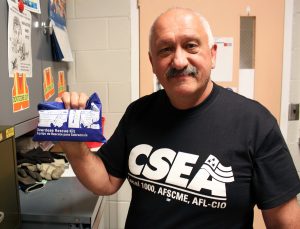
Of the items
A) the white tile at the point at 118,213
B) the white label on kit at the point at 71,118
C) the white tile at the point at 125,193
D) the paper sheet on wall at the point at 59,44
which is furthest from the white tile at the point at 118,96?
the white label on kit at the point at 71,118

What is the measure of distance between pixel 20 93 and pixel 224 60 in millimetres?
1201

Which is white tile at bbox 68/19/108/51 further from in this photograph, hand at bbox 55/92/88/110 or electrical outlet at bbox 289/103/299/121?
electrical outlet at bbox 289/103/299/121

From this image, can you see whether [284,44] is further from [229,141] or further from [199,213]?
[199,213]

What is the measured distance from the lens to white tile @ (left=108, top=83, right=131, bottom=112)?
1.89 metres

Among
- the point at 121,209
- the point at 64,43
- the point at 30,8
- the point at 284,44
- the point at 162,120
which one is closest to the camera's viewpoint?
the point at 162,120

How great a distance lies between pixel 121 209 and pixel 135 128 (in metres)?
1.14

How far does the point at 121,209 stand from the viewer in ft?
6.51

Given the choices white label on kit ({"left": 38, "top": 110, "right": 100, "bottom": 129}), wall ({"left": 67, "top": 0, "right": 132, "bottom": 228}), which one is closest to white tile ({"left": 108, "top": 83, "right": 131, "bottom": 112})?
wall ({"left": 67, "top": 0, "right": 132, "bottom": 228})

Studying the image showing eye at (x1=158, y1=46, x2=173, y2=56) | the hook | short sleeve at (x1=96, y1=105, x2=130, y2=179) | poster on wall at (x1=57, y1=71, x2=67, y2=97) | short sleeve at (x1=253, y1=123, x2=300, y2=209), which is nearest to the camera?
short sleeve at (x1=253, y1=123, x2=300, y2=209)

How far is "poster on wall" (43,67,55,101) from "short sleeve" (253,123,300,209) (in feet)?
3.37

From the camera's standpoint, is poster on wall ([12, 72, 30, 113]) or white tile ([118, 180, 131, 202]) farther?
white tile ([118, 180, 131, 202])

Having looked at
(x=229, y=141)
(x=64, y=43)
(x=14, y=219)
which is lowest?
A: (x=14, y=219)

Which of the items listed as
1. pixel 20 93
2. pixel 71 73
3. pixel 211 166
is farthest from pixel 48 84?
pixel 211 166

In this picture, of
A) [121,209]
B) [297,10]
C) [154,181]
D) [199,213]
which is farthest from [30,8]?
[297,10]
